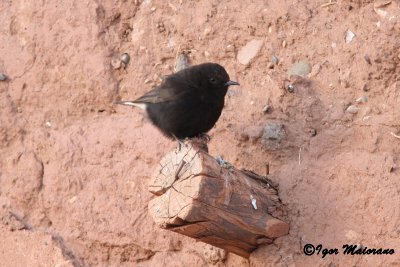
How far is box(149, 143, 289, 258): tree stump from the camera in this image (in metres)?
5.48

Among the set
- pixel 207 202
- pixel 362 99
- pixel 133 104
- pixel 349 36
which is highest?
pixel 349 36

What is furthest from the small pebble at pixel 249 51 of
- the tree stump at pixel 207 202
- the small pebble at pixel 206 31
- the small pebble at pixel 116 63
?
the tree stump at pixel 207 202

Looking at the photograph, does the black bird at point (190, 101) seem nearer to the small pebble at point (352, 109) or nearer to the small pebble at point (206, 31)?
the small pebble at point (206, 31)

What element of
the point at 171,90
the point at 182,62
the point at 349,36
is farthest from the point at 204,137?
the point at 349,36

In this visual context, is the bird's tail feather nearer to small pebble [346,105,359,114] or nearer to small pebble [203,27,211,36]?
small pebble [203,27,211,36]

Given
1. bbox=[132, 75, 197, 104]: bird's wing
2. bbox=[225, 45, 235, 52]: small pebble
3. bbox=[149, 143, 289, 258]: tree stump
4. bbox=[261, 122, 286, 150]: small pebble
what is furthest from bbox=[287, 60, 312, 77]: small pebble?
bbox=[149, 143, 289, 258]: tree stump

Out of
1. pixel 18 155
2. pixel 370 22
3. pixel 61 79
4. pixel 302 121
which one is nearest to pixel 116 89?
pixel 61 79

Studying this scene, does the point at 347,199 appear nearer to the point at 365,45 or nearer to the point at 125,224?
the point at 365,45

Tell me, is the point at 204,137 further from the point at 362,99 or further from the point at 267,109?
the point at 362,99

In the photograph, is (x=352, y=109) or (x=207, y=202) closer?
(x=207, y=202)

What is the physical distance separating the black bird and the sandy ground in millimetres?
230

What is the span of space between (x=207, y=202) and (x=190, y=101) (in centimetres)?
163

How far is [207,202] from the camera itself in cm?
549

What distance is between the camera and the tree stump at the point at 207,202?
5477 mm
